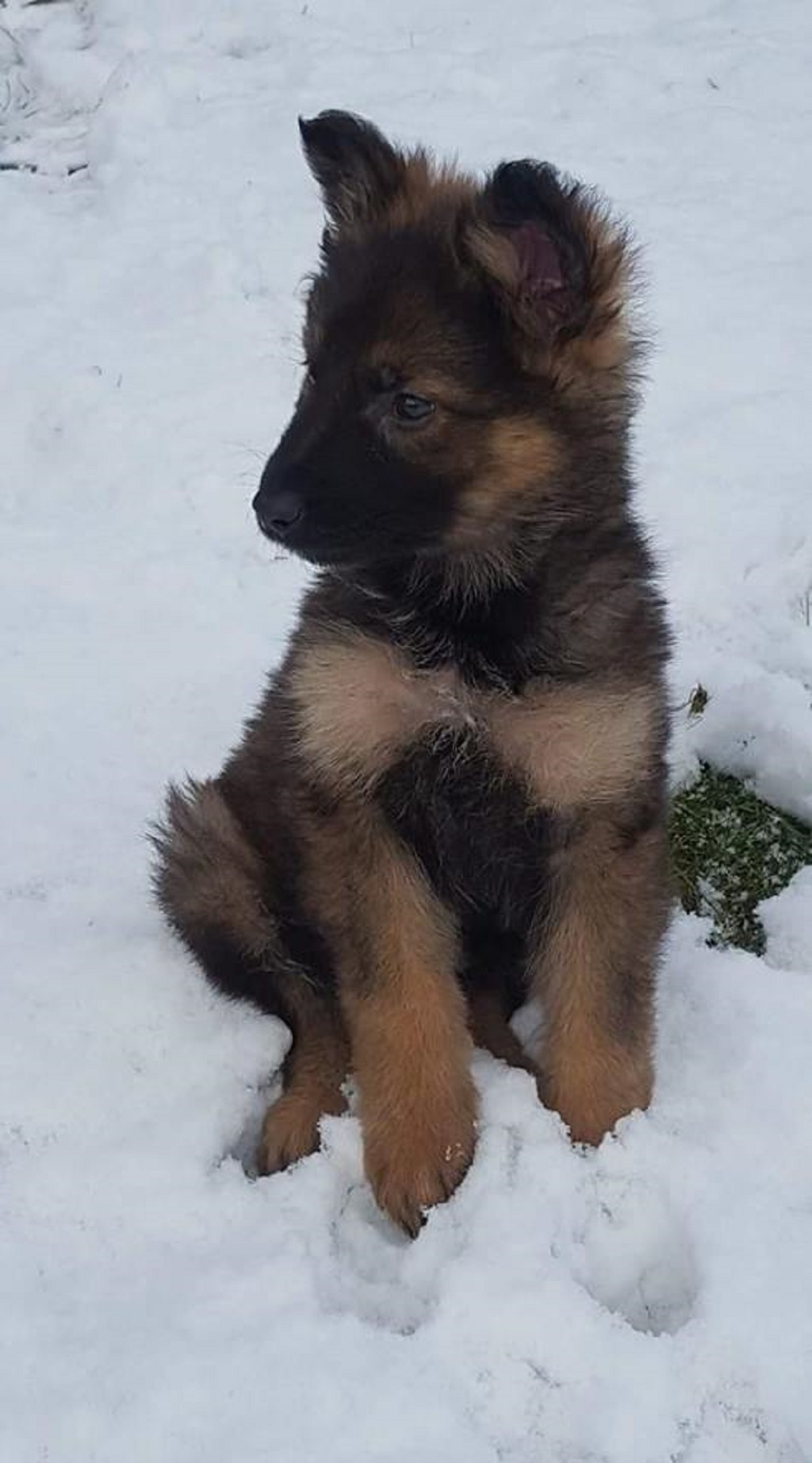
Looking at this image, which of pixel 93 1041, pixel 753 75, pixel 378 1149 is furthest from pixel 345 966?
pixel 753 75

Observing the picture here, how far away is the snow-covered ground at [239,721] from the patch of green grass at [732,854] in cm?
9

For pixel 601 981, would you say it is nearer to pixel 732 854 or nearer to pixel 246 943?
pixel 246 943

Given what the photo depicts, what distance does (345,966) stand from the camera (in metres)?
3.16

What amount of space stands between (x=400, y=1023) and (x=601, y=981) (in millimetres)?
394

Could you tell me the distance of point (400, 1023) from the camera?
3.11 meters

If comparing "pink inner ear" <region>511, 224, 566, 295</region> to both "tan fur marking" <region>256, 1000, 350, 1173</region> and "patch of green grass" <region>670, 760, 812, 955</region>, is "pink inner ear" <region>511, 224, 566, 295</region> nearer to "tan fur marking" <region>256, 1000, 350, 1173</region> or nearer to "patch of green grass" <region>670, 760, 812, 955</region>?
"tan fur marking" <region>256, 1000, 350, 1173</region>

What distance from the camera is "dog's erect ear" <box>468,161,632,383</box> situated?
2.70 m

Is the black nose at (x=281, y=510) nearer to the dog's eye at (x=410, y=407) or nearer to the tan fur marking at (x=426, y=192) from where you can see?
the dog's eye at (x=410, y=407)

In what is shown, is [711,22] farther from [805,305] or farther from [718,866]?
[718,866]

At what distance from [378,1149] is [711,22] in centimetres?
811

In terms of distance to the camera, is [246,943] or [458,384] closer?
[458,384]

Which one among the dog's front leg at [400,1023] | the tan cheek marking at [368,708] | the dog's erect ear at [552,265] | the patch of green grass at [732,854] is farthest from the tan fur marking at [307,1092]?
the dog's erect ear at [552,265]

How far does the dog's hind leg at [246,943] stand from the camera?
3344 millimetres

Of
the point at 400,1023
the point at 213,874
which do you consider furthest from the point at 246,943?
the point at 400,1023
